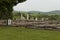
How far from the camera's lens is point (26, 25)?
68.2 ft

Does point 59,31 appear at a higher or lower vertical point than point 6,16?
lower

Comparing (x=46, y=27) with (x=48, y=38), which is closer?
(x=48, y=38)

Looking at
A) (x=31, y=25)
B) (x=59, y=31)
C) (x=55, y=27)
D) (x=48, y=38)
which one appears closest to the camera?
(x=48, y=38)

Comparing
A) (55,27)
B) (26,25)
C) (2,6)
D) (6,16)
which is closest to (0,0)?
(2,6)

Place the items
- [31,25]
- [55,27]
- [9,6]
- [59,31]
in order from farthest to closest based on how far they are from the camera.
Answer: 1. [9,6]
2. [31,25]
3. [55,27]
4. [59,31]

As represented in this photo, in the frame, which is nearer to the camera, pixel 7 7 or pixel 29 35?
pixel 29 35

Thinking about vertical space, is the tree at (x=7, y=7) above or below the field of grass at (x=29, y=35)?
above

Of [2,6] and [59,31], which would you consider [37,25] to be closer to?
[59,31]

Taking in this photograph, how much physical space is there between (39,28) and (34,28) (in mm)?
564

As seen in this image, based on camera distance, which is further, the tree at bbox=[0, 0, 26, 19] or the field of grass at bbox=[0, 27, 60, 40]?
the tree at bbox=[0, 0, 26, 19]

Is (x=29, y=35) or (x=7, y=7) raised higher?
(x=7, y=7)

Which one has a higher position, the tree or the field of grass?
the tree

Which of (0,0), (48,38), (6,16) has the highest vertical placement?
(0,0)

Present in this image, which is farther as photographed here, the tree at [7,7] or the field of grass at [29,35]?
the tree at [7,7]
